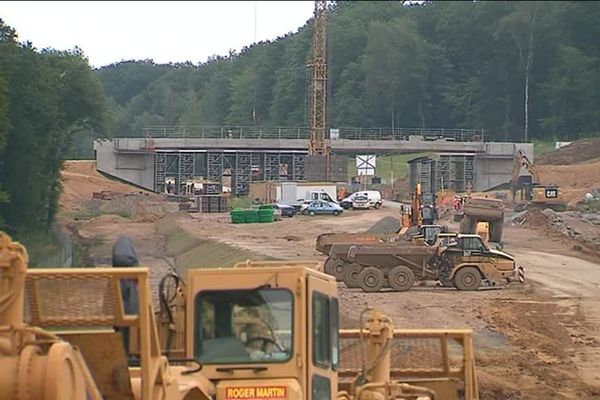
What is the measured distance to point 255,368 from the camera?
9031 mm

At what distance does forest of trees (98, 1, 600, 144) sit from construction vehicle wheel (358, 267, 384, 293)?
265 inches

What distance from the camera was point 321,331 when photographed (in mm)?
9508

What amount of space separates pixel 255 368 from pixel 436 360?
6.02m

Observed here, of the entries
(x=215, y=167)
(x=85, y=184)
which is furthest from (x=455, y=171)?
(x=85, y=184)

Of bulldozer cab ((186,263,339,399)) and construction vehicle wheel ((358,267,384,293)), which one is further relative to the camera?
construction vehicle wheel ((358,267,384,293))

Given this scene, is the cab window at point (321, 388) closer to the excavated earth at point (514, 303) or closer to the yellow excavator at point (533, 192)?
the excavated earth at point (514, 303)

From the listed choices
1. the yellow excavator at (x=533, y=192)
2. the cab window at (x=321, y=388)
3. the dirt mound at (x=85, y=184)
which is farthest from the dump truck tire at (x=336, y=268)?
the dirt mound at (x=85, y=184)

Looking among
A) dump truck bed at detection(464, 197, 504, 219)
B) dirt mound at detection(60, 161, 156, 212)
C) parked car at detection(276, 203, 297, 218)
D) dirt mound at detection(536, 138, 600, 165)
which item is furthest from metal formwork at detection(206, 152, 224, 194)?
dump truck bed at detection(464, 197, 504, 219)

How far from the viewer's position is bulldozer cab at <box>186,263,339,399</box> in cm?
897

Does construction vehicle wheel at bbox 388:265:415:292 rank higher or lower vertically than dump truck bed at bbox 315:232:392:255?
lower

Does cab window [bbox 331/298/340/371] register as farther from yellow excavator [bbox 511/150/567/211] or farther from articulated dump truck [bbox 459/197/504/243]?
yellow excavator [bbox 511/150/567/211]

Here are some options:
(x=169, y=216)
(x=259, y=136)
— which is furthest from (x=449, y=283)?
(x=259, y=136)

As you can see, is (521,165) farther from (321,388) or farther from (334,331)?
(321,388)

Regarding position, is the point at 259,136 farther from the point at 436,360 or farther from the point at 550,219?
the point at 436,360
